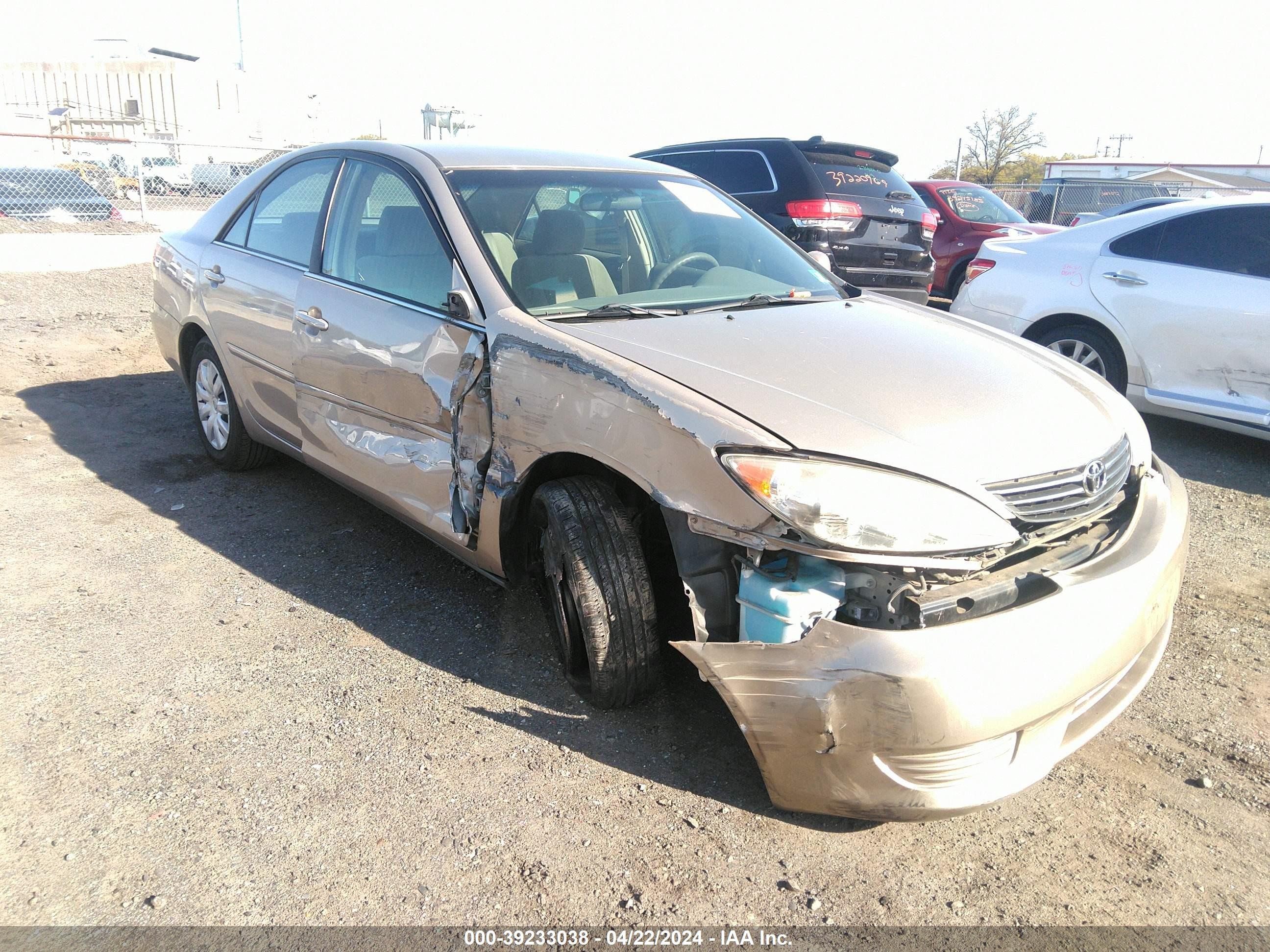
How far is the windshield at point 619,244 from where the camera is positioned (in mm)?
3145

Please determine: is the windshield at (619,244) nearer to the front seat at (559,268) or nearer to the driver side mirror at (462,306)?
the front seat at (559,268)

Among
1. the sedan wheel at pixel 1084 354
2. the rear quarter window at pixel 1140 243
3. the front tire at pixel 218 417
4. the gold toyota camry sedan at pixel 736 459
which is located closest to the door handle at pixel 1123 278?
the rear quarter window at pixel 1140 243

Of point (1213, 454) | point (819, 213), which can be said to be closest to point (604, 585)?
point (1213, 454)

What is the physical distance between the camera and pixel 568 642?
285cm

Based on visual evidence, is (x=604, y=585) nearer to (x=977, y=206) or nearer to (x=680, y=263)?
(x=680, y=263)

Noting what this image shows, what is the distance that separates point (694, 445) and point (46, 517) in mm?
3690

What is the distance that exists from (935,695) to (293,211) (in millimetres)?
A: 3520

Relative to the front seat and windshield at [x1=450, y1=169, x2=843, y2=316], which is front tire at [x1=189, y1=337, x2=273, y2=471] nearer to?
windshield at [x1=450, y1=169, x2=843, y2=316]

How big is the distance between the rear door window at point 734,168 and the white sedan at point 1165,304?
226 cm

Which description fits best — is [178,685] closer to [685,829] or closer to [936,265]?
[685,829]

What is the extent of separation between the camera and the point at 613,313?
9.86 feet

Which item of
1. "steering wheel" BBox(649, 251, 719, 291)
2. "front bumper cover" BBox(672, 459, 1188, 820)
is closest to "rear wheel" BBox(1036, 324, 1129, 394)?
"steering wheel" BBox(649, 251, 719, 291)

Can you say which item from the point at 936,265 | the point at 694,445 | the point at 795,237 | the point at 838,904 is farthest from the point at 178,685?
the point at 936,265

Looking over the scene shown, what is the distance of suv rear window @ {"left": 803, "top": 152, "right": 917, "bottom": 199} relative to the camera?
7.59 meters
